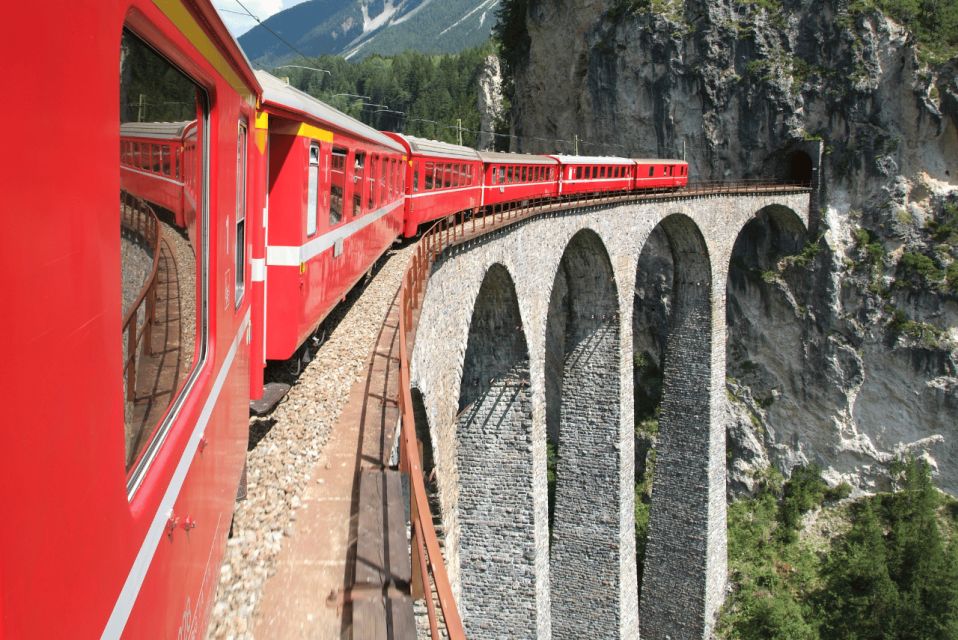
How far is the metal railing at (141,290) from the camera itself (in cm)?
190

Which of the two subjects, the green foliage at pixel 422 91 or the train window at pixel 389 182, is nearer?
the train window at pixel 389 182

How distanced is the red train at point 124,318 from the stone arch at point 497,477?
429 inches

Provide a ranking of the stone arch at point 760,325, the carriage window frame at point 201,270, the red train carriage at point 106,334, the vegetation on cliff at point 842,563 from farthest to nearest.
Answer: the stone arch at point 760,325, the vegetation on cliff at point 842,563, the carriage window frame at point 201,270, the red train carriage at point 106,334

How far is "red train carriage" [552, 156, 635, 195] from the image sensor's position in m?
21.1

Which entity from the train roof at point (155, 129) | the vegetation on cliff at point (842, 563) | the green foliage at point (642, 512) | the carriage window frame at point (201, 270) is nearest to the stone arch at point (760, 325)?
the vegetation on cliff at point (842, 563)

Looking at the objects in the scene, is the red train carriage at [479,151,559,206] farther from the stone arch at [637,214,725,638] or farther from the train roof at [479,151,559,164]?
the stone arch at [637,214,725,638]

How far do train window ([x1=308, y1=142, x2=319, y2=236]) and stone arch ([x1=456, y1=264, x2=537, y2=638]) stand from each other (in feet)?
26.6

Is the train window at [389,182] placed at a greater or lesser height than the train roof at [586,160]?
lesser

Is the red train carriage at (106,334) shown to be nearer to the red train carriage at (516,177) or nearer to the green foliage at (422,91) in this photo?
the red train carriage at (516,177)

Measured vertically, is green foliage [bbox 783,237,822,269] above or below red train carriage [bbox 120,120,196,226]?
below

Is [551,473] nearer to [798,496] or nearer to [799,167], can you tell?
[798,496]

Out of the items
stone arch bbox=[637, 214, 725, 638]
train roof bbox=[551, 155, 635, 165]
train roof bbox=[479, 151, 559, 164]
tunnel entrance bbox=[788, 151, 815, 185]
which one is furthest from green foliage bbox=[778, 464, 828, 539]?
train roof bbox=[479, 151, 559, 164]

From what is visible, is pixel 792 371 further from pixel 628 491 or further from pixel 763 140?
pixel 628 491

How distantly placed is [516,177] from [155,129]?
54.7ft
